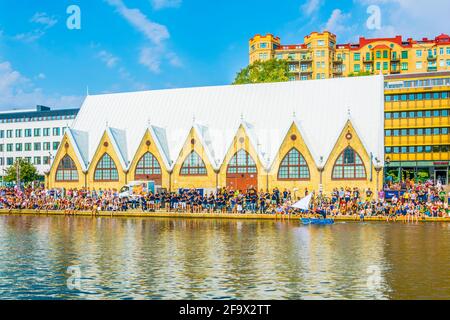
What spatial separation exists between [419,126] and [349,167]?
29.4 meters

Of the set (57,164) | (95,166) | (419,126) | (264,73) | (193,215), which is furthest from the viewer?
(264,73)

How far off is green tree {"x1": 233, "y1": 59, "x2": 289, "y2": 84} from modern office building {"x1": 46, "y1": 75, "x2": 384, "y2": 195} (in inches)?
786

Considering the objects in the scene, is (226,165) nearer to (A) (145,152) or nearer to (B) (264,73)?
(A) (145,152)

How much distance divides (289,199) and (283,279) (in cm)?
3969

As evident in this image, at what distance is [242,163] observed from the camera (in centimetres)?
7619

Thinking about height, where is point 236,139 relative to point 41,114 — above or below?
below

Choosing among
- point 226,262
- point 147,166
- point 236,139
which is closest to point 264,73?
point 236,139

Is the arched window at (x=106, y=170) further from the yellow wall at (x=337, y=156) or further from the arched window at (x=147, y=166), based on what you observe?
the yellow wall at (x=337, y=156)

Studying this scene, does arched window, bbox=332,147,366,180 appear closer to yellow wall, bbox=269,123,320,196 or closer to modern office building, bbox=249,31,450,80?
yellow wall, bbox=269,123,320,196

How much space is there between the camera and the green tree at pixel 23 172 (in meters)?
116

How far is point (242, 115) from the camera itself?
3098 inches

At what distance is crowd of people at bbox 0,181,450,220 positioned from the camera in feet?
202

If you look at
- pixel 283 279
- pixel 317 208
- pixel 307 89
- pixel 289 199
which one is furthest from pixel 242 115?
pixel 283 279
